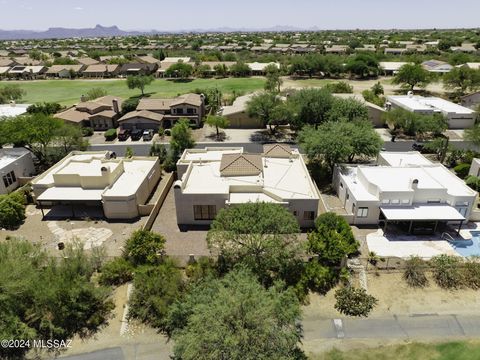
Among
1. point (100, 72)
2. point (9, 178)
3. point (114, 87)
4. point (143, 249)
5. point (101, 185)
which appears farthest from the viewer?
point (100, 72)

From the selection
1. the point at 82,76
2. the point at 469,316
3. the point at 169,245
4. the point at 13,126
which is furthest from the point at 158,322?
the point at 82,76

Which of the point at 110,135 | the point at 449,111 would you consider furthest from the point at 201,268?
the point at 449,111

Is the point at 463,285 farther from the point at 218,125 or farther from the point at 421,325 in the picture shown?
the point at 218,125

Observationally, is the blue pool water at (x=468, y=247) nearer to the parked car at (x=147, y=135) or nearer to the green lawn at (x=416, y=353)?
the green lawn at (x=416, y=353)

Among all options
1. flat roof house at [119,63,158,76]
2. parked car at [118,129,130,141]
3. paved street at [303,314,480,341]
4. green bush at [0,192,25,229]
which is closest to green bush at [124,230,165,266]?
paved street at [303,314,480,341]

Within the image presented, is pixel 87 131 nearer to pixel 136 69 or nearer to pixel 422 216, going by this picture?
pixel 422 216
